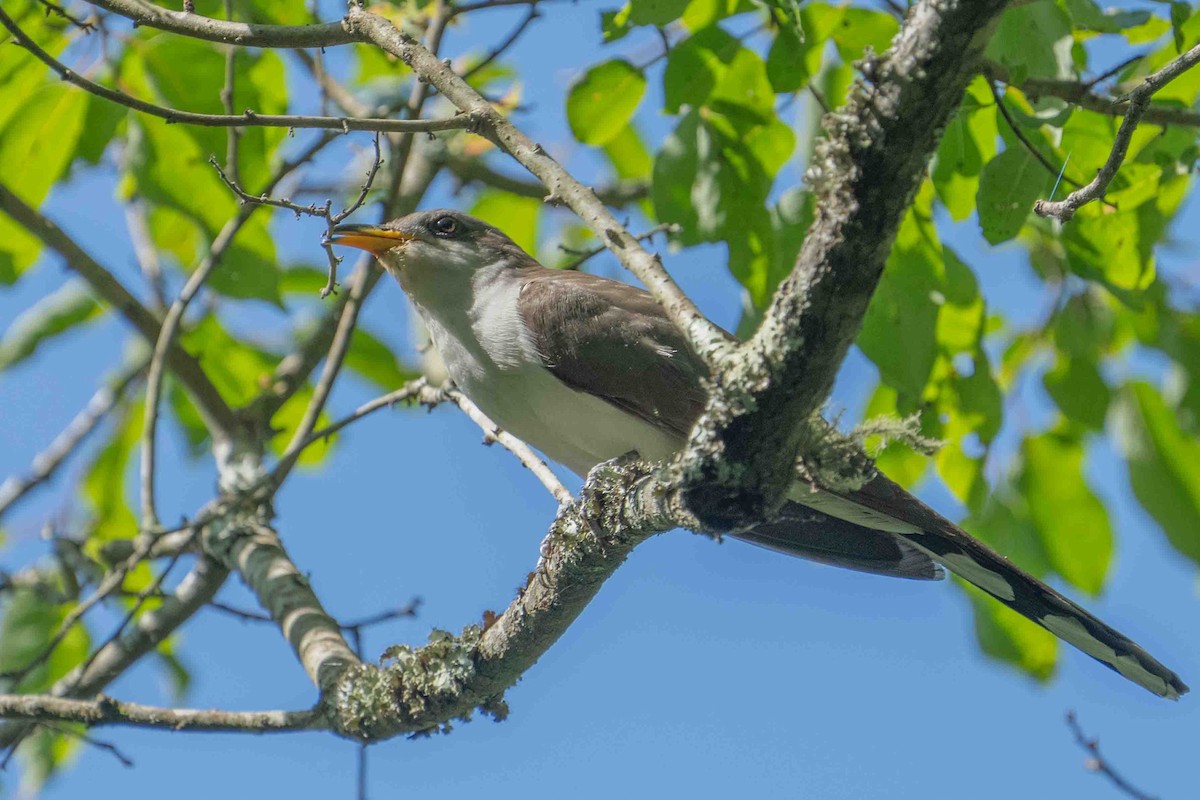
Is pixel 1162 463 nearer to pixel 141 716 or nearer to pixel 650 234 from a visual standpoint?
pixel 650 234

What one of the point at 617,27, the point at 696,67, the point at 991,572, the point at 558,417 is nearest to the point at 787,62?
the point at 696,67

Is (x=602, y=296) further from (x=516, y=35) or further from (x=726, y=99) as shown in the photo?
(x=516, y=35)

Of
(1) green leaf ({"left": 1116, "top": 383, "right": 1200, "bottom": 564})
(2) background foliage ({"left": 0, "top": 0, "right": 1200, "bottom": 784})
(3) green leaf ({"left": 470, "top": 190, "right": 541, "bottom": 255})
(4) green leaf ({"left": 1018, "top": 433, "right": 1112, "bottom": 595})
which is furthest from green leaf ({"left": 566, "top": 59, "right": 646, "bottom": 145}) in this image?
(1) green leaf ({"left": 1116, "top": 383, "right": 1200, "bottom": 564})

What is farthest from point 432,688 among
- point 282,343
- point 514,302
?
point 282,343

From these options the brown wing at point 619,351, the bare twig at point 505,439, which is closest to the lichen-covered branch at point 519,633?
the bare twig at point 505,439

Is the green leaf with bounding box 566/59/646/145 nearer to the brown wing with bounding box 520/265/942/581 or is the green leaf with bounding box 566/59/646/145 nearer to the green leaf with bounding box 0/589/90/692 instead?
the brown wing with bounding box 520/265/942/581

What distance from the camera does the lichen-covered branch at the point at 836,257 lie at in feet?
6.13

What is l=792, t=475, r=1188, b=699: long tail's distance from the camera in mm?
3512

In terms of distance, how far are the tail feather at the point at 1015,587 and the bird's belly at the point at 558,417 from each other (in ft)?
2.21

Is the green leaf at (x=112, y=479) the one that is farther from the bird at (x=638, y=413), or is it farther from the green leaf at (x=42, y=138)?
the bird at (x=638, y=413)

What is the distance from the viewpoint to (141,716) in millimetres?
3623

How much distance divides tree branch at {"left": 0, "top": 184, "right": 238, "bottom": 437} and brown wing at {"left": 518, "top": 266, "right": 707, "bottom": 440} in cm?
170

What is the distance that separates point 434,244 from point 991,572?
7.64ft

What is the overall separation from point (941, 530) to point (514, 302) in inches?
62.0
